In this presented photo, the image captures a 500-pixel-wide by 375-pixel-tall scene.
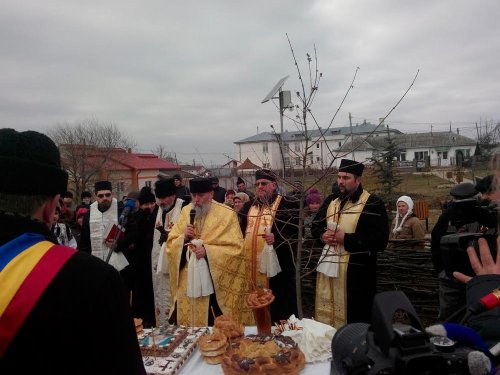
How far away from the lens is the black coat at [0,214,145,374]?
1213 millimetres

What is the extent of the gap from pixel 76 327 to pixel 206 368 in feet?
4.99

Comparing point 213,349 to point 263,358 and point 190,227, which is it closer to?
point 263,358

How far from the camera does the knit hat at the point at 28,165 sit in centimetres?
136

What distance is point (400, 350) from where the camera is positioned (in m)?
0.96

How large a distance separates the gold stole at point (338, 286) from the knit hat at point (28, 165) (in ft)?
10.5

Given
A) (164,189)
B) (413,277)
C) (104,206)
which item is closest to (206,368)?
(164,189)

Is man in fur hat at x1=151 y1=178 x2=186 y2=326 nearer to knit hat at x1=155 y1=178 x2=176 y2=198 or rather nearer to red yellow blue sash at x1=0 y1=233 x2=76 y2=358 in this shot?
knit hat at x1=155 y1=178 x2=176 y2=198

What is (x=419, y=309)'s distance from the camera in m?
6.15

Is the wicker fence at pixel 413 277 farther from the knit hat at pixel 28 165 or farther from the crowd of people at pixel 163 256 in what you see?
the knit hat at pixel 28 165

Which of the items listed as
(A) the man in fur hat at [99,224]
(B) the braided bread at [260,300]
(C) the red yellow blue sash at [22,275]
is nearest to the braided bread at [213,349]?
(B) the braided bread at [260,300]

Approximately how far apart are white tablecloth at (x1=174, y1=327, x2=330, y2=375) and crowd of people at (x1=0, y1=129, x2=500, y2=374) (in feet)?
2.20

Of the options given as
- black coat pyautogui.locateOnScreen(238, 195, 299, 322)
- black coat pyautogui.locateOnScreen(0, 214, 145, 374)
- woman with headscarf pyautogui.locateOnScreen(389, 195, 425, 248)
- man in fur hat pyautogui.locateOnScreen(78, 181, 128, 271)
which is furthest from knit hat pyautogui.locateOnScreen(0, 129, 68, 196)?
woman with headscarf pyautogui.locateOnScreen(389, 195, 425, 248)

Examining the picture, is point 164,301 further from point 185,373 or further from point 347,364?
point 347,364

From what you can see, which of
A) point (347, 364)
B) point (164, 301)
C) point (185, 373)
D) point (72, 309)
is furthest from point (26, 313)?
point (164, 301)
